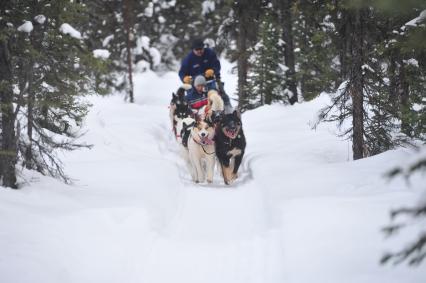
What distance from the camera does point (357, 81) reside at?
8.31m

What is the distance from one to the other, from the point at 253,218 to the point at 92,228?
2.40 m

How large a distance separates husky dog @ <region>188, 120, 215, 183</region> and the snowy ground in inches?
15.7

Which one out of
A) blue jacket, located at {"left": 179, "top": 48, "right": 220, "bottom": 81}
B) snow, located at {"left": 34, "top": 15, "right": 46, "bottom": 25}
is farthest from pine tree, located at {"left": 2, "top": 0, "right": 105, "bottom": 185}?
blue jacket, located at {"left": 179, "top": 48, "right": 220, "bottom": 81}

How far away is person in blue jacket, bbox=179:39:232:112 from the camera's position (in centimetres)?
1271

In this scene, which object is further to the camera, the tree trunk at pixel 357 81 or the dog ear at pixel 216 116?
the dog ear at pixel 216 116

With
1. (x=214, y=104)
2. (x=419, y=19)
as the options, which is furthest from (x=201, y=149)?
(x=419, y=19)

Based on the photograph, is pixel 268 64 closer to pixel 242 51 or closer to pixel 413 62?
pixel 242 51

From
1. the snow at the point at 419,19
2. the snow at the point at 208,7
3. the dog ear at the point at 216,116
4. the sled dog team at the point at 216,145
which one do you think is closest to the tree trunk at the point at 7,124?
the sled dog team at the point at 216,145

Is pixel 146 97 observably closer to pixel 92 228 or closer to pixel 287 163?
pixel 287 163

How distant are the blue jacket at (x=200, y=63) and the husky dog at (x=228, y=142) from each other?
140 inches

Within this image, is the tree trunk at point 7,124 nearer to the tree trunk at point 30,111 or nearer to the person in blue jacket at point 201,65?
the tree trunk at point 30,111

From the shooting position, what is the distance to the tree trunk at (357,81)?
825 centimetres

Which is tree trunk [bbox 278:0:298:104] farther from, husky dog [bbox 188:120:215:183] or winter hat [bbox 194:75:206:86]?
husky dog [bbox 188:120:215:183]

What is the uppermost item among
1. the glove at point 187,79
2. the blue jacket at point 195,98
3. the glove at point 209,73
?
the glove at point 209,73
